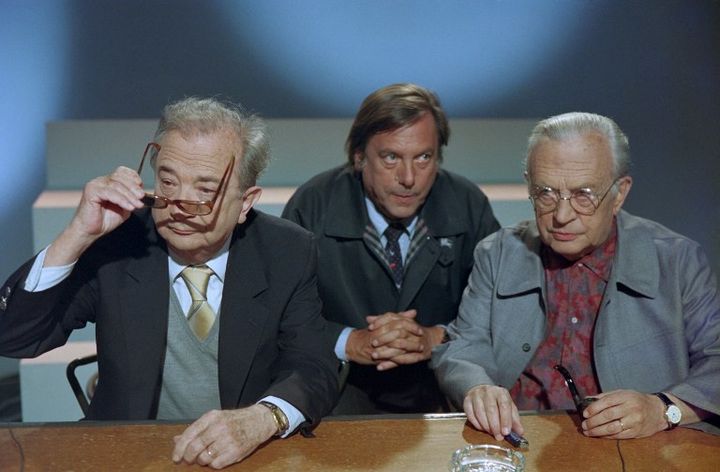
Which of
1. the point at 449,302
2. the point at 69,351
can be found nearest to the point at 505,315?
the point at 449,302

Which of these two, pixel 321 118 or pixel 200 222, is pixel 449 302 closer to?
pixel 200 222

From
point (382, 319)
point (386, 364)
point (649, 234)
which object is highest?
point (649, 234)

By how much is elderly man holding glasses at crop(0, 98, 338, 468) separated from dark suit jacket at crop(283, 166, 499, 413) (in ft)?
2.44

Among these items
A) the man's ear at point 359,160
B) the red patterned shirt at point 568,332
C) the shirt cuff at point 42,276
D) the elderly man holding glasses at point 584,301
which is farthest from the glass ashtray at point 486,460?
the man's ear at point 359,160

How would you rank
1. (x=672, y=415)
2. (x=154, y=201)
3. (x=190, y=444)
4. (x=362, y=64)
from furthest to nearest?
(x=362, y=64) → (x=154, y=201) → (x=672, y=415) → (x=190, y=444)

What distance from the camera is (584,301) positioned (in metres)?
2.81

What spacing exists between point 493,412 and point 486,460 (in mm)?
221

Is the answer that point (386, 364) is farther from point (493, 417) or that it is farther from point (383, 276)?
point (493, 417)

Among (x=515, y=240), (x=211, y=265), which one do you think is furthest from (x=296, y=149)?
(x=211, y=265)

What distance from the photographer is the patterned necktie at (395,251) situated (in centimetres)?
351

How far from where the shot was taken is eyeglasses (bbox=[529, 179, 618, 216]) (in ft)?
8.79

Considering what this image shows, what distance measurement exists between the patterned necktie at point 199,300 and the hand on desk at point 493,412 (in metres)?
0.71

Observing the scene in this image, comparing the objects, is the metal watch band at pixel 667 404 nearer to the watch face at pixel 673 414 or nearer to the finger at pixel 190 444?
the watch face at pixel 673 414

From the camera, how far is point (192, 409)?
264 cm
